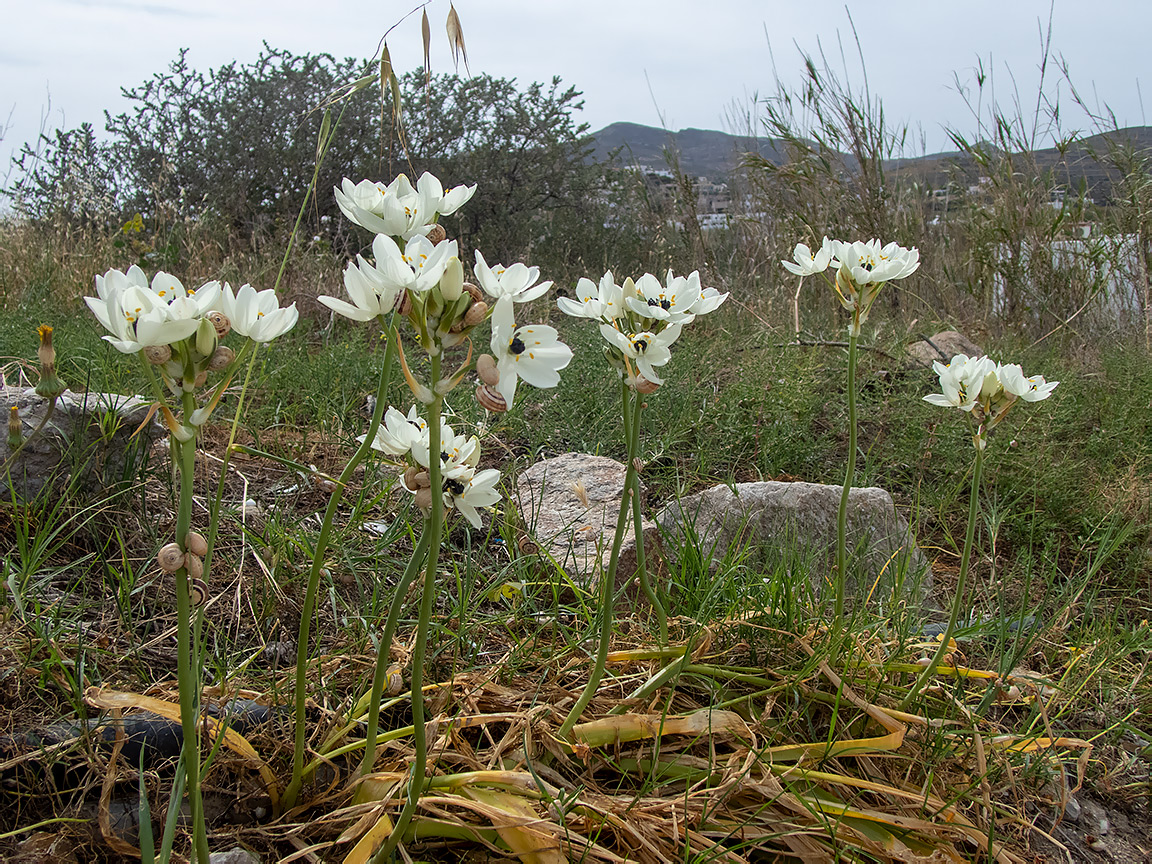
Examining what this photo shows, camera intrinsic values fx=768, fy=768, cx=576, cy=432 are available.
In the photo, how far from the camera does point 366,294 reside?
0.97 metres

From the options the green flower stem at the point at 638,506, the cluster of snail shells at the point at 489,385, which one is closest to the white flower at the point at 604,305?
the green flower stem at the point at 638,506

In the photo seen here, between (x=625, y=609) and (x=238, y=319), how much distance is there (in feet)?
4.10

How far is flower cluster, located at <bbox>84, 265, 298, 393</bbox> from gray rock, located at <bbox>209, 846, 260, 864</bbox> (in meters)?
0.65

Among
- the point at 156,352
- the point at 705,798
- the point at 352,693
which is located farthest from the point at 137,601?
the point at 705,798

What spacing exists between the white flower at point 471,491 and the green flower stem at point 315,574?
0.14 m

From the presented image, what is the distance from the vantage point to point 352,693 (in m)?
1.51

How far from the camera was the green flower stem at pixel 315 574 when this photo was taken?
1030mm

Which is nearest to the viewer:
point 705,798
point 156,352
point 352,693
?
point 156,352

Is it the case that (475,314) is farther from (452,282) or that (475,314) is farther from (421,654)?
(421,654)

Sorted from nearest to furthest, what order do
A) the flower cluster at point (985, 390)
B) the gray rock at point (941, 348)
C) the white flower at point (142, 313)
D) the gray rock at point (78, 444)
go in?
the white flower at point (142, 313), the flower cluster at point (985, 390), the gray rock at point (78, 444), the gray rock at point (941, 348)

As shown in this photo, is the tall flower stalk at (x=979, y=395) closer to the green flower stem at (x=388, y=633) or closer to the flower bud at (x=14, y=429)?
the green flower stem at (x=388, y=633)

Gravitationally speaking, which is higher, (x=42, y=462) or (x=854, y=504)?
(x=42, y=462)

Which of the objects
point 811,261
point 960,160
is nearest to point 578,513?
point 811,261

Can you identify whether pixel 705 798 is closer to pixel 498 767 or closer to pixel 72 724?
pixel 498 767
